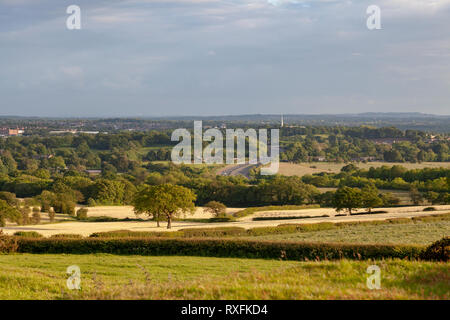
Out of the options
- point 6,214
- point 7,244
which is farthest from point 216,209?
point 7,244

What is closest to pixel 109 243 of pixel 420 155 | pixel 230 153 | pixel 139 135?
pixel 230 153

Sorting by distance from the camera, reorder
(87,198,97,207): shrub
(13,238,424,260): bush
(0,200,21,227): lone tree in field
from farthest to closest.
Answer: (87,198,97,207): shrub → (0,200,21,227): lone tree in field → (13,238,424,260): bush

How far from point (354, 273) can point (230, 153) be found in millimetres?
134395

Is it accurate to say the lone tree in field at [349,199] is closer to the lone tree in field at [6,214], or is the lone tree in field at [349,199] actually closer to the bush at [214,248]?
the lone tree in field at [6,214]

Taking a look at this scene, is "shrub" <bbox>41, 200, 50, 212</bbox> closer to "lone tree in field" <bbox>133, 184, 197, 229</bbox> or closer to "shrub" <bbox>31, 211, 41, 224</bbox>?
"shrub" <bbox>31, 211, 41, 224</bbox>

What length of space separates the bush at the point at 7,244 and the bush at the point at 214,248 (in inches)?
29.5

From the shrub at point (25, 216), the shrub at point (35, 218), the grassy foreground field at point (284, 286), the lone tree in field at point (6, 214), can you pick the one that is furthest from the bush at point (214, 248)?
the shrub at point (35, 218)

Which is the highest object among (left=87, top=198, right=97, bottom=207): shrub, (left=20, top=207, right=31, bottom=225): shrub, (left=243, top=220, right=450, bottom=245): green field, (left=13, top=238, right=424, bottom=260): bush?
(left=13, top=238, right=424, bottom=260): bush

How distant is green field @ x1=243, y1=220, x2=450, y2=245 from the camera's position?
31547 millimetres

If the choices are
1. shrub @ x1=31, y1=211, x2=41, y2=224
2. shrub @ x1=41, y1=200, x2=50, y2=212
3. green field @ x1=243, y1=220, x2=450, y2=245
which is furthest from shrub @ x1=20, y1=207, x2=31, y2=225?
green field @ x1=243, y1=220, x2=450, y2=245

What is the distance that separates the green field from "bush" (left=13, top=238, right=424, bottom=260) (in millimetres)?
6737

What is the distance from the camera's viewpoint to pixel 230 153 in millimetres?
144875

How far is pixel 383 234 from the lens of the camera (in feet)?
116
